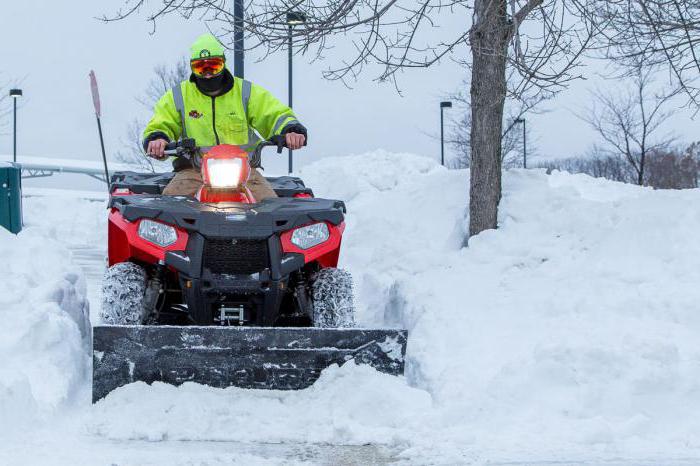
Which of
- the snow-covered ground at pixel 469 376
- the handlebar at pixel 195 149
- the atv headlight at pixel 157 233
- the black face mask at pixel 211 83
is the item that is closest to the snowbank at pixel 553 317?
the snow-covered ground at pixel 469 376

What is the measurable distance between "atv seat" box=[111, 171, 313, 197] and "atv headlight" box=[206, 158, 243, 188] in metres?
0.94

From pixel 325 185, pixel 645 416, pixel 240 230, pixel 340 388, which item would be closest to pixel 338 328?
pixel 340 388

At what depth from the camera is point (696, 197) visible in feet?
27.1

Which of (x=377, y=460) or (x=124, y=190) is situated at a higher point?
(x=124, y=190)

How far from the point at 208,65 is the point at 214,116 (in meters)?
0.39

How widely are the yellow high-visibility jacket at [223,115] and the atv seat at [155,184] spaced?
0.37 m

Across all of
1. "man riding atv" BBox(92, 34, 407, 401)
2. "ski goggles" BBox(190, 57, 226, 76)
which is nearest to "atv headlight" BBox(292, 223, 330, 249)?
"man riding atv" BBox(92, 34, 407, 401)

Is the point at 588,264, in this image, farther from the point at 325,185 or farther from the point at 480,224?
the point at 325,185

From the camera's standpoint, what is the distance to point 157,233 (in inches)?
202

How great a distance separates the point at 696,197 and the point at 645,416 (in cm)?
420

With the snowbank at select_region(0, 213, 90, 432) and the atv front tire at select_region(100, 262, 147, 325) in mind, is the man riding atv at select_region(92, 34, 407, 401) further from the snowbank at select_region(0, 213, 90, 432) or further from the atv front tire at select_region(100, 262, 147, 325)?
the snowbank at select_region(0, 213, 90, 432)

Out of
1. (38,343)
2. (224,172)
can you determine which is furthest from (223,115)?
(38,343)

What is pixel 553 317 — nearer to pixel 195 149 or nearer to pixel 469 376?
pixel 469 376

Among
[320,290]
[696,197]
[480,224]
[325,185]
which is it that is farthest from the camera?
[325,185]
